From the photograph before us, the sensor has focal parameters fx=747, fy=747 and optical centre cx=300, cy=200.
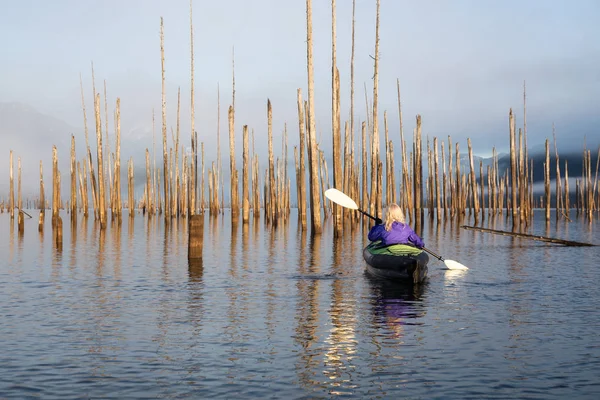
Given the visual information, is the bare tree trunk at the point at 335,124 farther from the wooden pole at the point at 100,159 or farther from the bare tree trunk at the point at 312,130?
the wooden pole at the point at 100,159

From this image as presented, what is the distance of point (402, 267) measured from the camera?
14125 millimetres

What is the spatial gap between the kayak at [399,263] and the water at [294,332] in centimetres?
33

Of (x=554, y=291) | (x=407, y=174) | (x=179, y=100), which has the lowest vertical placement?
(x=554, y=291)

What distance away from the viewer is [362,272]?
54.7ft

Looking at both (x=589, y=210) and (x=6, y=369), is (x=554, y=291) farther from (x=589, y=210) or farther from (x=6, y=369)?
(x=589, y=210)

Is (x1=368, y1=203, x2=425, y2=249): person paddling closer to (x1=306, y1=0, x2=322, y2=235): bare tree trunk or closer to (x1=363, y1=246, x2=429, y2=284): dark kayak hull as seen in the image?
(x1=363, y1=246, x2=429, y2=284): dark kayak hull

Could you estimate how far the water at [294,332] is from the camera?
6879 mm

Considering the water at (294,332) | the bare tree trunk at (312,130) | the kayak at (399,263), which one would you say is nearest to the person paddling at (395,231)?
the kayak at (399,263)

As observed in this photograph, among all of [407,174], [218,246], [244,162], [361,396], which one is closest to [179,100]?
[244,162]

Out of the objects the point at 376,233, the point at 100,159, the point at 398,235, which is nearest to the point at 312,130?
the point at 376,233

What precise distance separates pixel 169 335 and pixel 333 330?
6.78 feet

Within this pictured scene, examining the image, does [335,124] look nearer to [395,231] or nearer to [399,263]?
[395,231]

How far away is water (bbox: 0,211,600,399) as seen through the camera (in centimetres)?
688

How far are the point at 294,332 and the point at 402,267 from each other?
5157 mm
